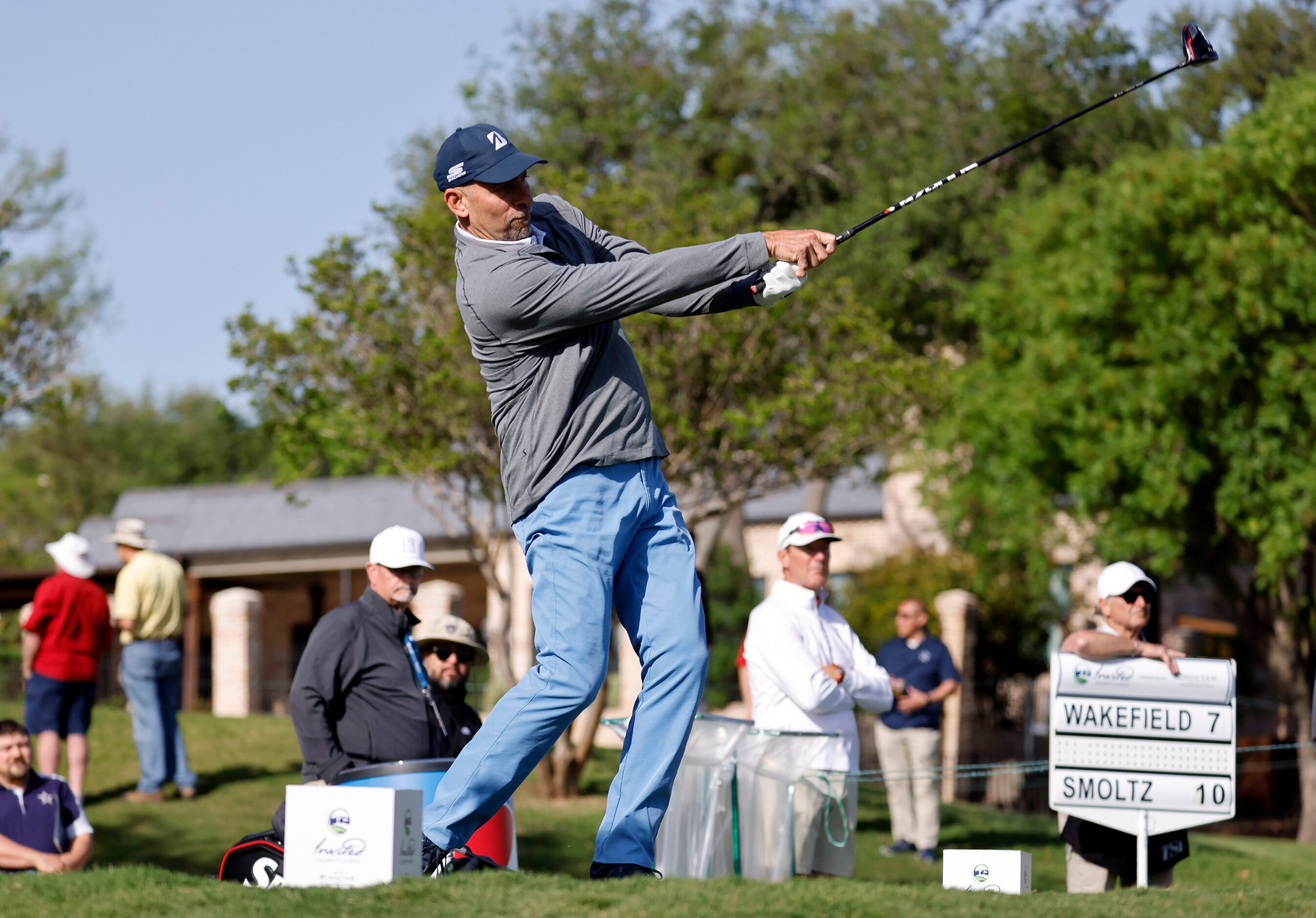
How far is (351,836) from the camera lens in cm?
434

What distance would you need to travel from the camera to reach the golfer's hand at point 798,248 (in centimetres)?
462

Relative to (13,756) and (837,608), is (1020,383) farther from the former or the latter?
(13,756)

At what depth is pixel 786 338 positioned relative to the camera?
55.9ft

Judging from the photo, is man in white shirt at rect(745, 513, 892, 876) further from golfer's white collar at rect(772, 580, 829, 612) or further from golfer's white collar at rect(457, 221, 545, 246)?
golfer's white collar at rect(457, 221, 545, 246)

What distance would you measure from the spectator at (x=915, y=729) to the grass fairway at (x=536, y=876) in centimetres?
37

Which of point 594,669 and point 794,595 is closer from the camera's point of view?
point 594,669

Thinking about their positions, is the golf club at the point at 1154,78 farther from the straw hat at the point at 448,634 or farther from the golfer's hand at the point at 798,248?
the straw hat at the point at 448,634

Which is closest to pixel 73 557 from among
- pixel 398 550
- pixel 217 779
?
pixel 217 779

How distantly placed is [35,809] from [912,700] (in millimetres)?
6774

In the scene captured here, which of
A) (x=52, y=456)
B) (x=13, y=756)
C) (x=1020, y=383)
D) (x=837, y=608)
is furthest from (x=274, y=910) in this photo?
(x=52, y=456)

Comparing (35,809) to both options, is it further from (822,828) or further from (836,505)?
(836,505)

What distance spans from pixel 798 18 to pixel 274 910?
32.2m

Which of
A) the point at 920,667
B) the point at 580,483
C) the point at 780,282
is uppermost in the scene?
the point at 780,282

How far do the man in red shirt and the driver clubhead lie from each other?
8960mm
